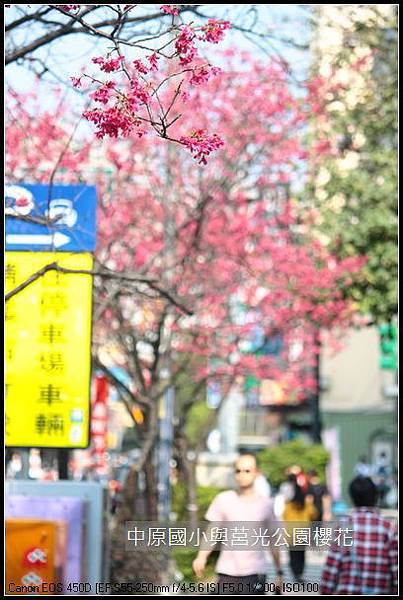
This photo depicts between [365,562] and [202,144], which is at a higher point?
[202,144]

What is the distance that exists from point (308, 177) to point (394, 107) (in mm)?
2478

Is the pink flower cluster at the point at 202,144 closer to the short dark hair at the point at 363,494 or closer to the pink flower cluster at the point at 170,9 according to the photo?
the pink flower cluster at the point at 170,9

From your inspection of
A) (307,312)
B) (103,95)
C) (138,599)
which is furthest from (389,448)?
(103,95)

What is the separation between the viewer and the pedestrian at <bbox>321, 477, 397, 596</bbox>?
7.72m

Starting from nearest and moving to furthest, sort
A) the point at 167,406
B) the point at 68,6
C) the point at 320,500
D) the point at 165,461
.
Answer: the point at 68,6 < the point at 165,461 < the point at 167,406 < the point at 320,500

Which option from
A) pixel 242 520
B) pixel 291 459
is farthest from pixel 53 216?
pixel 291 459

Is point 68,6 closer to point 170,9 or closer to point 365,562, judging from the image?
point 170,9

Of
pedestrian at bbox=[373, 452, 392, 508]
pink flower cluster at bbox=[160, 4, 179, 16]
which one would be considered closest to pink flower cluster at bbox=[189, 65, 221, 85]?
pink flower cluster at bbox=[160, 4, 179, 16]

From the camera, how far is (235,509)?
27.9 ft

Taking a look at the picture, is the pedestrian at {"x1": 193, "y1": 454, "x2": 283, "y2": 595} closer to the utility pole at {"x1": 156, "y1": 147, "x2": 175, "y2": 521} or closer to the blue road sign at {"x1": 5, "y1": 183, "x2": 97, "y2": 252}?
Result: the blue road sign at {"x1": 5, "y1": 183, "x2": 97, "y2": 252}

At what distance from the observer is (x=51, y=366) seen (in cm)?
1146

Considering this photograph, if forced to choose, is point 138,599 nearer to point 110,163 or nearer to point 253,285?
point 110,163

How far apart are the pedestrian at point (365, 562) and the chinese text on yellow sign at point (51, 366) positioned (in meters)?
3.91

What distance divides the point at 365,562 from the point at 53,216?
350 centimetres
